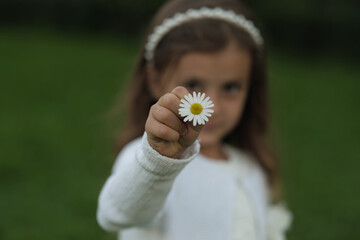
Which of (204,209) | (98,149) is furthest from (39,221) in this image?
(204,209)

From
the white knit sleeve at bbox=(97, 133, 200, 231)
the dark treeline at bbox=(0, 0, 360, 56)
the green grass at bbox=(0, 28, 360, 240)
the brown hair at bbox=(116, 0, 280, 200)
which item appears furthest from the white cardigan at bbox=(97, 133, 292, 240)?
the dark treeline at bbox=(0, 0, 360, 56)

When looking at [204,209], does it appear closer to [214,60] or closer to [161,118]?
[214,60]

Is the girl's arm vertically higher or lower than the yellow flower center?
lower

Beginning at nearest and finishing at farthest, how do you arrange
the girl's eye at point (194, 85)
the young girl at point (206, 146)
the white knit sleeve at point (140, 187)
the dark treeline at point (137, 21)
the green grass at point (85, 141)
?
the white knit sleeve at point (140, 187) < the young girl at point (206, 146) < the girl's eye at point (194, 85) < the green grass at point (85, 141) < the dark treeline at point (137, 21)

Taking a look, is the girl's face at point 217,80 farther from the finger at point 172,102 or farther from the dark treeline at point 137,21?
the dark treeline at point 137,21

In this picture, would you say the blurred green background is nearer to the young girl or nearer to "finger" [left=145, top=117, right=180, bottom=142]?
the young girl

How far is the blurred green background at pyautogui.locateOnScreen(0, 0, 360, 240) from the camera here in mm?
3768

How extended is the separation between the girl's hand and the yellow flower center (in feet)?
0.18

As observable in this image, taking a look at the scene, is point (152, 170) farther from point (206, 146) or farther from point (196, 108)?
point (206, 146)

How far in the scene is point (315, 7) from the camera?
1304 cm

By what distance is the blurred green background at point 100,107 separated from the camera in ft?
12.4

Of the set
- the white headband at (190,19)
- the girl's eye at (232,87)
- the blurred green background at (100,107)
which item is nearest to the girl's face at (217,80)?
the girl's eye at (232,87)

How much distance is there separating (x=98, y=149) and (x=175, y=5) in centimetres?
293

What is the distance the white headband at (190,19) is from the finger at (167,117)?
90 centimetres
